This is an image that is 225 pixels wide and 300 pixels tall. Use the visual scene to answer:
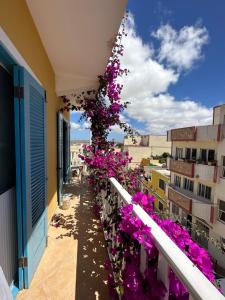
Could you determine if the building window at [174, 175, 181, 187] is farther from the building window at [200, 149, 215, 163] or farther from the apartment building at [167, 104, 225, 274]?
the building window at [200, 149, 215, 163]

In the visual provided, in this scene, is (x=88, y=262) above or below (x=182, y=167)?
above

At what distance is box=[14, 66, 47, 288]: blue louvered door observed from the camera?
180cm

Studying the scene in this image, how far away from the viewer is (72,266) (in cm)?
224

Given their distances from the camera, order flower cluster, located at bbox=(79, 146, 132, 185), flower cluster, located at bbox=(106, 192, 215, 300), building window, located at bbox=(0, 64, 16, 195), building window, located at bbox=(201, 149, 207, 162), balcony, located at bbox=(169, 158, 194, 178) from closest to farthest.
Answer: flower cluster, located at bbox=(106, 192, 215, 300) < building window, located at bbox=(0, 64, 16, 195) < flower cluster, located at bbox=(79, 146, 132, 185) < building window, located at bbox=(201, 149, 207, 162) < balcony, located at bbox=(169, 158, 194, 178)

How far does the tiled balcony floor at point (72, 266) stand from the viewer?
6.11ft

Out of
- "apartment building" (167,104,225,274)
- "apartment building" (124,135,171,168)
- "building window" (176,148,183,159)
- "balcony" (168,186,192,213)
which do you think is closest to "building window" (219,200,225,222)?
"apartment building" (167,104,225,274)

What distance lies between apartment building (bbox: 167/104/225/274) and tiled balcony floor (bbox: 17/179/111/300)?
25.6 ft

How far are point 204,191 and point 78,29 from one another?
13.5 metres

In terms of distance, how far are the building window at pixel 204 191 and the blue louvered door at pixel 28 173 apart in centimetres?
1281

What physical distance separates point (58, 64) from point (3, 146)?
242 centimetres

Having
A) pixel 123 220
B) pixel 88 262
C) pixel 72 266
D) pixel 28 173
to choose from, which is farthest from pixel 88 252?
pixel 123 220

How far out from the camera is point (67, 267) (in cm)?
222

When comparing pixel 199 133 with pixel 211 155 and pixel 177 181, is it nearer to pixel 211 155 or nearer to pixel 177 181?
pixel 211 155

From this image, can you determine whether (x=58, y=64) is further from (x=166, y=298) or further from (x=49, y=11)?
(x=166, y=298)
